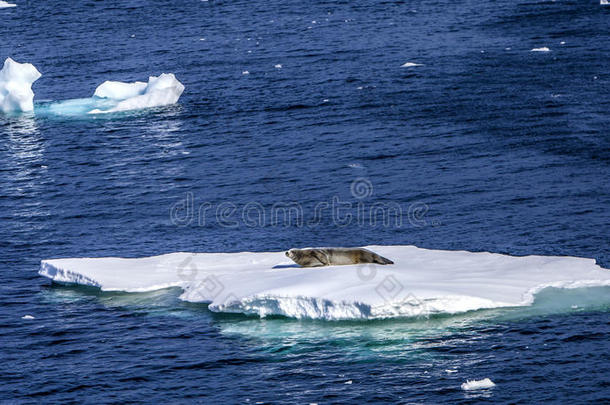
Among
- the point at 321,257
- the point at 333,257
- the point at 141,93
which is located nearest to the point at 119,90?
the point at 141,93

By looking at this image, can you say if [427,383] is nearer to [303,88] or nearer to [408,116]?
[408,116]

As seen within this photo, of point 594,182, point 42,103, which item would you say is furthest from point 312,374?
point 42,103

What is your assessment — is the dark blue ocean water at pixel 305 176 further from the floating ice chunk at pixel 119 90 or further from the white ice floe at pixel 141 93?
the floating ice chunk at pixel 119 90

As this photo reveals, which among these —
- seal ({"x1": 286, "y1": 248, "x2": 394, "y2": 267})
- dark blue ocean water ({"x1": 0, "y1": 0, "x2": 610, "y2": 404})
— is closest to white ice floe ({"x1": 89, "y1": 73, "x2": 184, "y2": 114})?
dark blue ocean water ({"x1": 0, "y1": 0, "x2": 610, "y2": 404})

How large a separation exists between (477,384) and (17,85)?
3997 cm

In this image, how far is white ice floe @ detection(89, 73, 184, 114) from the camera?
59.2m

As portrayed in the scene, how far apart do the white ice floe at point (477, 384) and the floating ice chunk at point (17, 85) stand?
38120 millimetres

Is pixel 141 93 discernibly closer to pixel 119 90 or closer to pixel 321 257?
pixel 119 90

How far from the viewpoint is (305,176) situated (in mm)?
46750

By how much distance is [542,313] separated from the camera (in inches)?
1164

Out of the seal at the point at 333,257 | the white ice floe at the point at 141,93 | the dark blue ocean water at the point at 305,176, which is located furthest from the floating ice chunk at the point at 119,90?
the seal at the point at 333,257

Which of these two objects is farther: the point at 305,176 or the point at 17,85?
the point at 17,85

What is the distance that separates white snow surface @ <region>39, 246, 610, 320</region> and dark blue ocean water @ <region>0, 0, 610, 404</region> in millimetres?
473

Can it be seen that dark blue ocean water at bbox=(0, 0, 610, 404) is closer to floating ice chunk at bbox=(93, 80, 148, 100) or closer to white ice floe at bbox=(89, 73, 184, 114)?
white ice floe at bbox=(89, 73, 184, 114)
